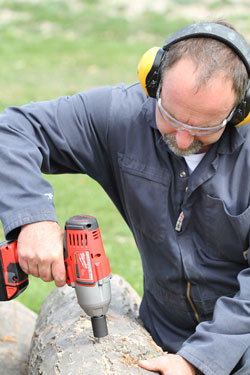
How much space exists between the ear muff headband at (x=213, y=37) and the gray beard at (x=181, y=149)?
0.18 meters

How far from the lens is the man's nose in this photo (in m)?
2.68

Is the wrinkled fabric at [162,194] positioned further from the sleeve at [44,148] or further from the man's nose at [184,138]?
the man's nose at [184,138]

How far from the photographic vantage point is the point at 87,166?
3215 mm

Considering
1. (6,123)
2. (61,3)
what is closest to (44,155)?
(6,123)

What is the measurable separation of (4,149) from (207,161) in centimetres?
95

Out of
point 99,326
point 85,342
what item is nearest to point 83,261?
point 99,326

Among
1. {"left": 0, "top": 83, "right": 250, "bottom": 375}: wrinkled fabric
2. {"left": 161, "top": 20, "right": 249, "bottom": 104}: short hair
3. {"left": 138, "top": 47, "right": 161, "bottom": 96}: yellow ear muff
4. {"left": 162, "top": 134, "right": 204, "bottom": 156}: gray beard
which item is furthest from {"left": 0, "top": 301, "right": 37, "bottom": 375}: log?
{"left": 161, "top": 20, "right": 249, "bottom": 104}: short hair

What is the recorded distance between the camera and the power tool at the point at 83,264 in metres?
2.52

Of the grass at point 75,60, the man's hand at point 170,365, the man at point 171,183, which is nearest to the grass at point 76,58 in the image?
the grass at point 75,60

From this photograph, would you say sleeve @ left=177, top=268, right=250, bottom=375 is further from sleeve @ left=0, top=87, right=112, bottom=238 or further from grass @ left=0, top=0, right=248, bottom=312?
grass @ left=0, top=0, right=248, bottom=312

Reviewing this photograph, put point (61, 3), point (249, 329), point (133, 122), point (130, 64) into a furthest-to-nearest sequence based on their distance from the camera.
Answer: point (61, 3)
point (130, 64)
point (133, 122)
point (249, 329)

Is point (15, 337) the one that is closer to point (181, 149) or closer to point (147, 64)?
point (181, 149)

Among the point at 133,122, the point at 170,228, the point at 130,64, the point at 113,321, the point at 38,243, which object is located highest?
the point at 133,122

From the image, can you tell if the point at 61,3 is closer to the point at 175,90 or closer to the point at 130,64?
the point at 130,64
